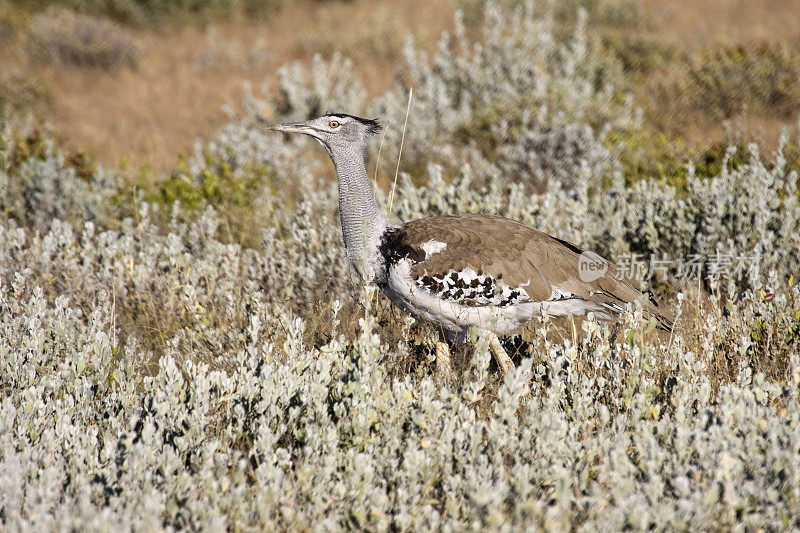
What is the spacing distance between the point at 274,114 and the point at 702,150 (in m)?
4.51

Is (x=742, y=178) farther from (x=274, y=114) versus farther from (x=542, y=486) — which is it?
(x=274, y=114)

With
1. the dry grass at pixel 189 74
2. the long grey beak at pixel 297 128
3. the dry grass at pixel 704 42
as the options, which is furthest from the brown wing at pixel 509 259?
the dry grass at pixel 189 74

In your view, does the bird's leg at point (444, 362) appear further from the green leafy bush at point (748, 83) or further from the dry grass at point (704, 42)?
the green leafy bush at point (748, 83)

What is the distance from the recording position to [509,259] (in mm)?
3793

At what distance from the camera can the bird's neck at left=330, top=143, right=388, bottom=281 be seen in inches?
151

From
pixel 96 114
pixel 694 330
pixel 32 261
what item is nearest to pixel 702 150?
pixel 694 330

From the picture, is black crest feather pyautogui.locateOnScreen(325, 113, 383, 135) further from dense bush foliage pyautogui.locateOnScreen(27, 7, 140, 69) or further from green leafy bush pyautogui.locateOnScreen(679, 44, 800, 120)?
dense bush foliage pyautogui.locateOnScreen(27, 7, 140, 69)

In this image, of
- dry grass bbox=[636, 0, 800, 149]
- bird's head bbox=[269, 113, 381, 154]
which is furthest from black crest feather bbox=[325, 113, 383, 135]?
dry grass bbox=[636, 0, 800, 149]

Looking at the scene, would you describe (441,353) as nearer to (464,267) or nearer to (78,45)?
A: (464,267)

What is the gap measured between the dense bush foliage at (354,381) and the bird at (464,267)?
0.20 metres

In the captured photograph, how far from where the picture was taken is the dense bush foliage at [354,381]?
2414 millimetres

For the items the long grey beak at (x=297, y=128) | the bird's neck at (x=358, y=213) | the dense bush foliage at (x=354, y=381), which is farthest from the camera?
the long grey beak at (x=297, y=128)

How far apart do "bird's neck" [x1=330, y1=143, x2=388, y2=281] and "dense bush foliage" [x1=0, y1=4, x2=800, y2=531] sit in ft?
0.89

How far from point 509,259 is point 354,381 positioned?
3.85 feet
